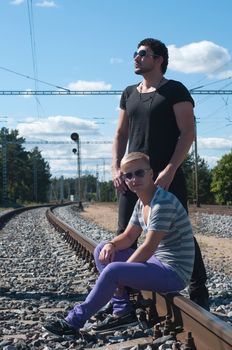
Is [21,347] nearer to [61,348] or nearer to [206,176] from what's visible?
[61,348]

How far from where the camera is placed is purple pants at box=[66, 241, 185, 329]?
4.07 meters

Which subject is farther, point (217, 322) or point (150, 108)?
point (150, 108)

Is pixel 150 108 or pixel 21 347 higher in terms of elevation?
pixel 150 108

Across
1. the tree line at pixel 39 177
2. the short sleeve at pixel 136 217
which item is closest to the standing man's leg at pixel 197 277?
the short sleeve at pixel 136 217

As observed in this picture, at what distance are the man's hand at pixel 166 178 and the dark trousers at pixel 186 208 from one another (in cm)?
21

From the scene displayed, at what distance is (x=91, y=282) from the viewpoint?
701cm

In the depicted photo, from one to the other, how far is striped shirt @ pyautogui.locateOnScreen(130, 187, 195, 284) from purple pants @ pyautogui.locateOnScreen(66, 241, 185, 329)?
0.20ft

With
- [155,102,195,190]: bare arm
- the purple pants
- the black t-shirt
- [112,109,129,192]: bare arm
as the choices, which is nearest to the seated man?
the purple pants

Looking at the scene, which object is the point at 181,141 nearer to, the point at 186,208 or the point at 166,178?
the point at 166,178

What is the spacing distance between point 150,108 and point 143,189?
2.08 ft

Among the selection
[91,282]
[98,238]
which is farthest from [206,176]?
[91,282]

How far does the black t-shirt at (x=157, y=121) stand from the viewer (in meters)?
4.55

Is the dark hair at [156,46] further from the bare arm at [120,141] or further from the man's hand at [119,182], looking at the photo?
the man's hand at [119,182]

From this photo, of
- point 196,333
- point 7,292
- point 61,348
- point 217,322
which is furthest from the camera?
point 7,292
